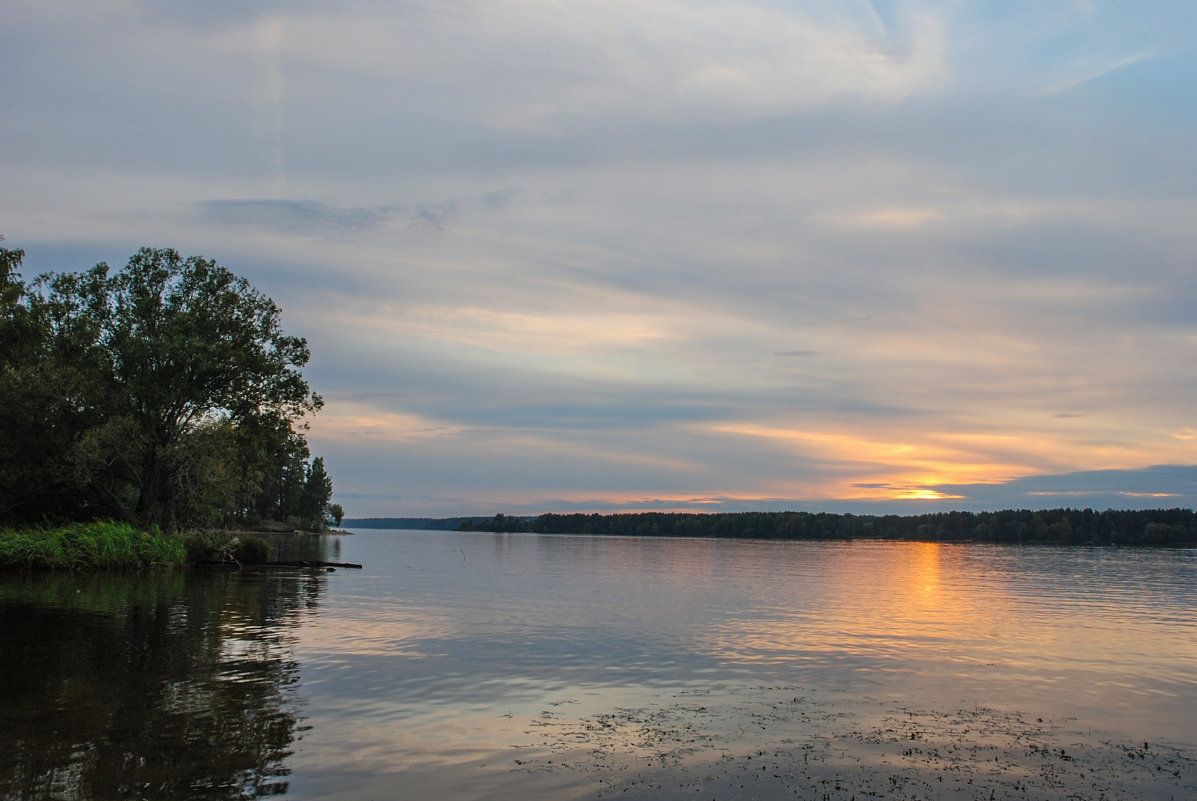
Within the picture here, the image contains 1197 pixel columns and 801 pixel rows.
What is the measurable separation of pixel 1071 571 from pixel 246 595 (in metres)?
83.4

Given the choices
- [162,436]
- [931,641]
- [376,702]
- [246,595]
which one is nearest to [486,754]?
[376,702]

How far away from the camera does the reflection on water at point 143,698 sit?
1265 centimetres

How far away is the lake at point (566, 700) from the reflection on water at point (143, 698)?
0.25 ft

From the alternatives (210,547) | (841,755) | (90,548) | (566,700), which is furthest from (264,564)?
(841,755)

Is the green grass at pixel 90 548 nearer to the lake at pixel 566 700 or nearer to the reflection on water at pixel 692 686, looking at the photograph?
the lake at pixel 566 700

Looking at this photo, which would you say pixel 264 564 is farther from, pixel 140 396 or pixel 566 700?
pixel 566 700

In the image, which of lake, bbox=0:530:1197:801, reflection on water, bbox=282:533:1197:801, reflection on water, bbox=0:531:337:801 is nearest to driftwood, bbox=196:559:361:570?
reflection on water, bbox=282:533:1197:801

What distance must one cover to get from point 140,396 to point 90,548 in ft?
42.7

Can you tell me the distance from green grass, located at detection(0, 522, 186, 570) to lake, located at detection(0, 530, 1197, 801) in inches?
250

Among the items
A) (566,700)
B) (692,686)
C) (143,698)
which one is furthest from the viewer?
(692,686)

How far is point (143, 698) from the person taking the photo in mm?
17844

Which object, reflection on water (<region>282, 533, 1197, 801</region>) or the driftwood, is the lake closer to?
reflection on water (<region>282, 533, 1197, 801</region>)

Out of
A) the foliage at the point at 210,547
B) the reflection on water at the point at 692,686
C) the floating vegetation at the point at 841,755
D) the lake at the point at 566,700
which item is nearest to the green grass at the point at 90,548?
the foliage at the point at 210,547

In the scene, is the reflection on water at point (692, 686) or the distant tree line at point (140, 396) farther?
the distant tree line at point (140, 396)
